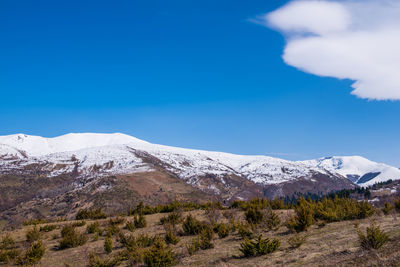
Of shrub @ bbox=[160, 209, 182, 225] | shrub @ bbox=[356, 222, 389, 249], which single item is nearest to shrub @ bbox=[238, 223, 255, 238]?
shrub @ bbox=[160, 209, 182, 225]

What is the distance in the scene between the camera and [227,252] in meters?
12.4

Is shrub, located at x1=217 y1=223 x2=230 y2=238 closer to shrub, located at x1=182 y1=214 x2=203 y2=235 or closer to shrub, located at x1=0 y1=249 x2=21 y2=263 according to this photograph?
shrub, located at x1=182 y1=214 x2=203 y2=235

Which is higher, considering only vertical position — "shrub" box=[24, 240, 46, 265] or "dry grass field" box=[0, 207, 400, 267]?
"dry grass field" box=[0, 207, 400, 267]

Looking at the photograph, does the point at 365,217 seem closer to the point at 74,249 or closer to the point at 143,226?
the point at 143,226

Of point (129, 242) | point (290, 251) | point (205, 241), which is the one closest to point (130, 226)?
point (129, 242)

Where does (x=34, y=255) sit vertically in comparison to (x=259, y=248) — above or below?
below

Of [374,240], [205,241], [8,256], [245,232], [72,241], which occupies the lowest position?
[8,256]

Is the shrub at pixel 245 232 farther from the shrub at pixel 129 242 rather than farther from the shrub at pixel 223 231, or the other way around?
the shrub at pixel 129 242

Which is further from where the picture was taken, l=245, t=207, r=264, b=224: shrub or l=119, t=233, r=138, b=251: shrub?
l=245, t=207, r=264, b=224: shrub

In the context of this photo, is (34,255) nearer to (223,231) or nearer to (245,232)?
(223,231)

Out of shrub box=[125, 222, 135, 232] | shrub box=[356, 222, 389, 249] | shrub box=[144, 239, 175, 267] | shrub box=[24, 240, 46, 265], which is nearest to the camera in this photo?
shrub box=[356, 222, 389, 249]

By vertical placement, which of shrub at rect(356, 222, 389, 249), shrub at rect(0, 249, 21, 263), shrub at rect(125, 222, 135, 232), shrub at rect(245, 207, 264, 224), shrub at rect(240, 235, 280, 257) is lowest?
shrub at rect(0, 249, 21, 263)

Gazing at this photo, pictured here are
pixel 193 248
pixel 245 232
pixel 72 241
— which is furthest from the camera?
pixel 72 241

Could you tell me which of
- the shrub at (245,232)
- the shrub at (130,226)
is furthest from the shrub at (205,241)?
the shrub at (130,226)
